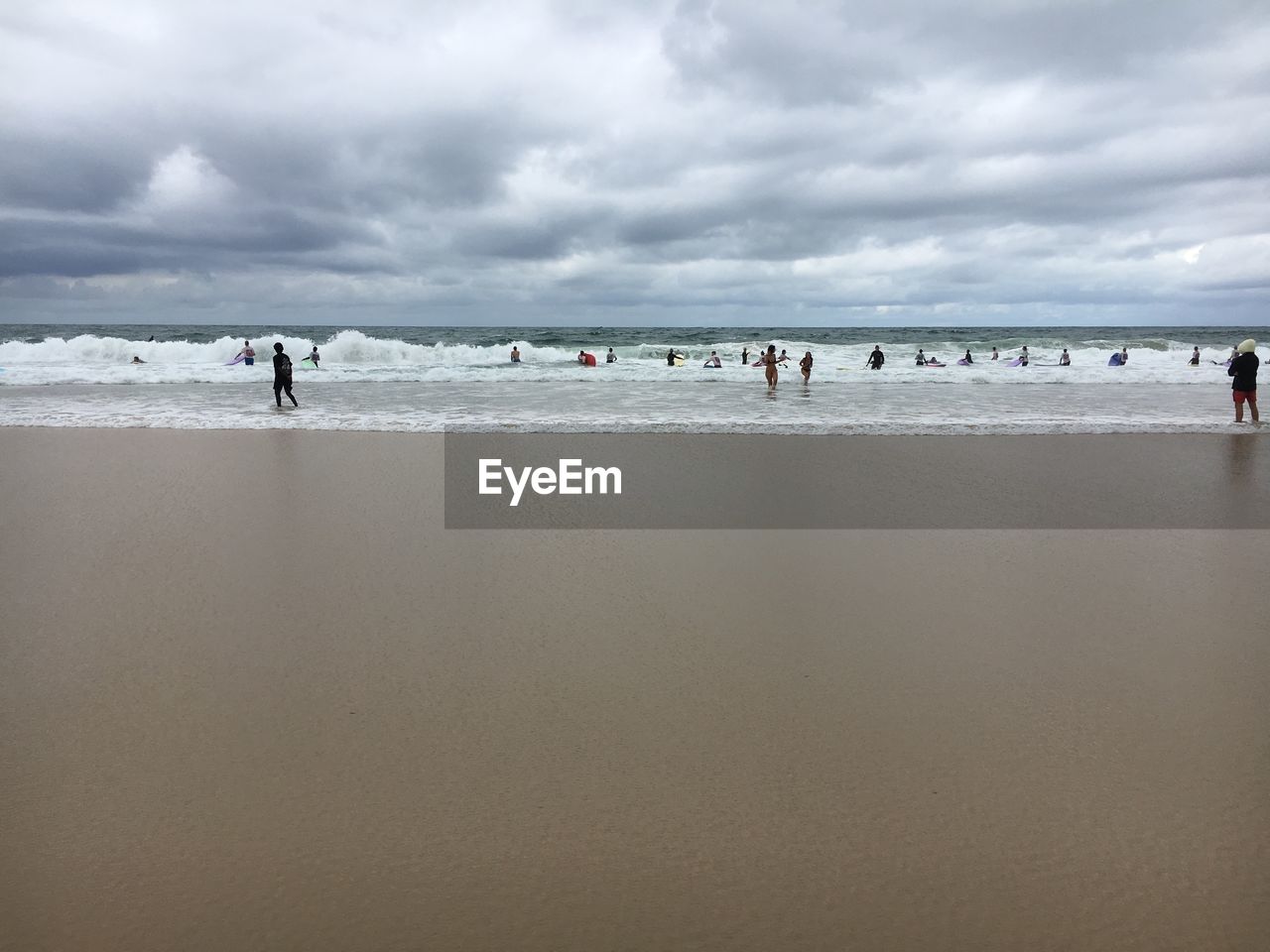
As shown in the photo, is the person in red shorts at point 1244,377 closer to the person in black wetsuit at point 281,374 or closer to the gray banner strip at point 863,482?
the gray banner strip at point 863,482

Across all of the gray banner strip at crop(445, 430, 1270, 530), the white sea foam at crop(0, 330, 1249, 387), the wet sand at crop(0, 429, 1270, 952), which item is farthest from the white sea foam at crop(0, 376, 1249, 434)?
the wet sand at crop(0, 429, 1270, 952)

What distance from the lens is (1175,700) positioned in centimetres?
400

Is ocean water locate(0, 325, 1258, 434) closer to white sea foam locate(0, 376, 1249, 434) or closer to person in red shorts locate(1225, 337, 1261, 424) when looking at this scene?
white sea foam locate(0, 376, 1249, 434)

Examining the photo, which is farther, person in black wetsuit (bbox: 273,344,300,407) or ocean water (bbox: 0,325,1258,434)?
person in black wetsuit (bbox: 273,344,300,407)

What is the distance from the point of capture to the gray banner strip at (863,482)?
795 centimetres

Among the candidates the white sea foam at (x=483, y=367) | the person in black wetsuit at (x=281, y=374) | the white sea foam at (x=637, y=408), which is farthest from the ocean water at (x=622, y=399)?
the person in black wetsuit at (x=281, y=374)

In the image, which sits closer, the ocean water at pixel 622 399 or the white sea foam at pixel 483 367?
the ocean water at pixel 622 399

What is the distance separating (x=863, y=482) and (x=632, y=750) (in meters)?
7.03

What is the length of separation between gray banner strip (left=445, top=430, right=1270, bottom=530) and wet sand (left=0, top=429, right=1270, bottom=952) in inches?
54.9

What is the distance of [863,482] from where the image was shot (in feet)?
32.4

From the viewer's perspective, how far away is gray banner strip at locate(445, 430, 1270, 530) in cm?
795

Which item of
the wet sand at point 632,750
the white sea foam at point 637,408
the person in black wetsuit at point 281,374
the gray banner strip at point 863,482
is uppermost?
the person in black wetsuit at point 281,374

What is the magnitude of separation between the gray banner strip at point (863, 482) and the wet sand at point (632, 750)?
140cm

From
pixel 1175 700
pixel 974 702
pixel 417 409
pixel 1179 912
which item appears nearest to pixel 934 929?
pixel 1179 912
